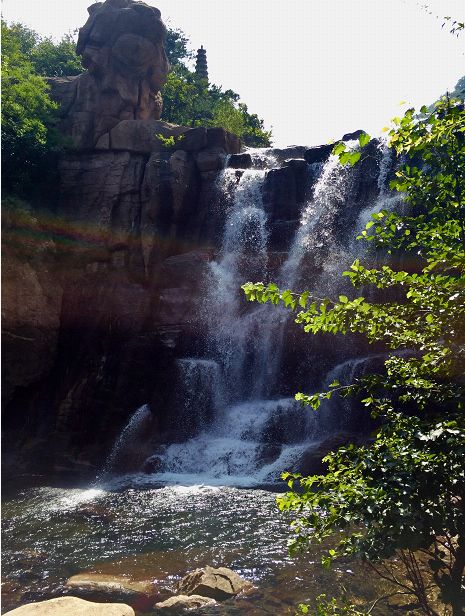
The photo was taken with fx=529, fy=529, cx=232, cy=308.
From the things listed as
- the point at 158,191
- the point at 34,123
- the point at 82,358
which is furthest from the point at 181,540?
the point at 34,123

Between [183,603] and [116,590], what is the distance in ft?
4.60

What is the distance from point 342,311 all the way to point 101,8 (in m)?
36.0

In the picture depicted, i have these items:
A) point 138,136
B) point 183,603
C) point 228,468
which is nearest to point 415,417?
point 183,603

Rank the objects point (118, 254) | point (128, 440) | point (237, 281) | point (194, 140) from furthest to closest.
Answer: point (194, 140) → point (118, 254) → point (237, 281) → point (128, 440)

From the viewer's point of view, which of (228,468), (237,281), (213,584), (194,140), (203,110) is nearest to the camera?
(213,584)

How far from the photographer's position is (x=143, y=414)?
21.3m

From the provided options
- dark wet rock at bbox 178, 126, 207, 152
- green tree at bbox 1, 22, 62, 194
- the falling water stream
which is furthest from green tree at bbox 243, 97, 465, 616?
dark wet rock at bbox 178, 126, 207, 152

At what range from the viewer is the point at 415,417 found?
3965 millimetres

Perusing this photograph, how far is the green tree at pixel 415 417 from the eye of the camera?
3.32 m

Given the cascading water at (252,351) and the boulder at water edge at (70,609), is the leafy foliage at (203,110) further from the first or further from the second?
the boulder at water edge at (70,609)

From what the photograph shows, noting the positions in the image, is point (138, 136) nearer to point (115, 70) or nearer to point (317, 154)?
point (115, 70)

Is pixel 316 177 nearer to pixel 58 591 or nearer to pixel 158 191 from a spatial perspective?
pixel 158 191

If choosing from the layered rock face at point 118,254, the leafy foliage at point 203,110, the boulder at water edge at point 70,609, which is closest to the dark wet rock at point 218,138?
the layered rock face at point 118,254

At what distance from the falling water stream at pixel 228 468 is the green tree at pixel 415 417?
6.20m
